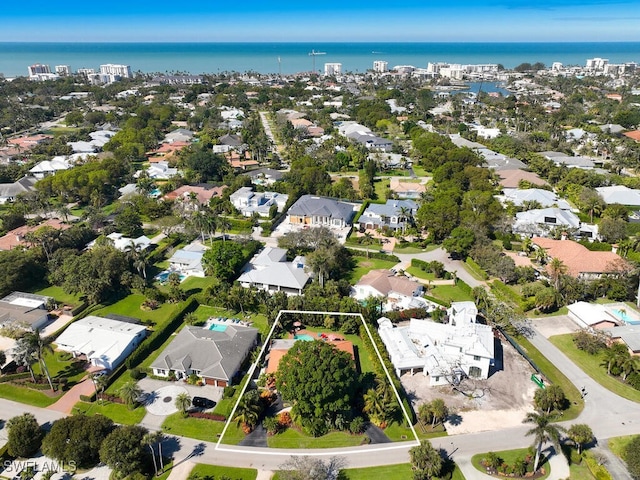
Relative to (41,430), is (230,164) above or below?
above

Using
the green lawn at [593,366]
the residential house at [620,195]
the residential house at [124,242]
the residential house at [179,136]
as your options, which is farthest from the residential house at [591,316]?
the residential house at [179,136]

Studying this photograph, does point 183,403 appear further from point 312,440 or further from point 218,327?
point 218,327

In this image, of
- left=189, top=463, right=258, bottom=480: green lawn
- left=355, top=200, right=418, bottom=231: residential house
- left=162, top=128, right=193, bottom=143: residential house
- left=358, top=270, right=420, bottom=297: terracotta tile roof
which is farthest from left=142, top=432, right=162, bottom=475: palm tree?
left=162, top=128, right=193, bottom=143: residential house

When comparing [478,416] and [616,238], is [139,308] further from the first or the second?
[616,238]

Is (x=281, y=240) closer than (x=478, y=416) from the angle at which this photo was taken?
No

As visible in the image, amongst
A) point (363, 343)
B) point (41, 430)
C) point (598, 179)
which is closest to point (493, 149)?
point (598, 179)

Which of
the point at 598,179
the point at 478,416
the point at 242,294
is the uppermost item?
the point at 598,179

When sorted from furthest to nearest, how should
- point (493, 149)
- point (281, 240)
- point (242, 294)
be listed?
point (493, 149), point (281, 240), point (242, 294)
